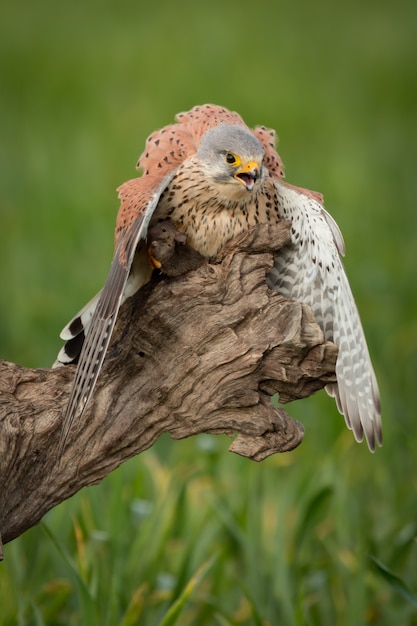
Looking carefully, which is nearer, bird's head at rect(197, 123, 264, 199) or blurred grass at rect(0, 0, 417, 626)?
bird's head at rect(197, 123, 264, 199)

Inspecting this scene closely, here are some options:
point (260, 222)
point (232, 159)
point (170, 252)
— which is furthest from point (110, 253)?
point (170, 252)

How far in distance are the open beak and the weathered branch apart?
1.08ft

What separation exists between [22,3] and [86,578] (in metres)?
13.1

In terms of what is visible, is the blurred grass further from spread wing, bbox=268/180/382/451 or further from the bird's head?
the bird's head

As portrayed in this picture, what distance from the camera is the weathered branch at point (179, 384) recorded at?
3.78 m

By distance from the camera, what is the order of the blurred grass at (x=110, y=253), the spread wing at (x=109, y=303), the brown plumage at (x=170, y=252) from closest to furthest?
the spread wing at (x=109, y=303), the brown plumage at (x=170, y=252), the blurred grass at (x=110, y=253)

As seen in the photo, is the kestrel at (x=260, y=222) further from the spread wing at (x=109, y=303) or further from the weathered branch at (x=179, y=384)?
the weathered branch at (x=179, y=384)

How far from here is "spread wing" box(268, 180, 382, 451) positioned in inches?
170

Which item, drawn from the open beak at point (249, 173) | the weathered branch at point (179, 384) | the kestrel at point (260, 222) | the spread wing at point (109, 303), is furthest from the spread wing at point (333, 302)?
the spread wing at point (109, 303)

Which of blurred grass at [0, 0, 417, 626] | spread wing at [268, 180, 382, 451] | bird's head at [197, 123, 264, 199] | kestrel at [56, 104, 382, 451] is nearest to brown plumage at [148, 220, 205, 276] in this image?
kestrel at [56, 104, 382, 451]

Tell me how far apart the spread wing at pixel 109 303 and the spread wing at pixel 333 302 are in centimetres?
58

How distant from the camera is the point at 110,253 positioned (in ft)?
29.0

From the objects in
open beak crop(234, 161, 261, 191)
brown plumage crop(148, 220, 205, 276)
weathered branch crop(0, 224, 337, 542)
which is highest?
open beak crop(234, 161, 261, 191)

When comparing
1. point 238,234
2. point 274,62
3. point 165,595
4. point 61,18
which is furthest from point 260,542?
point 61,18
